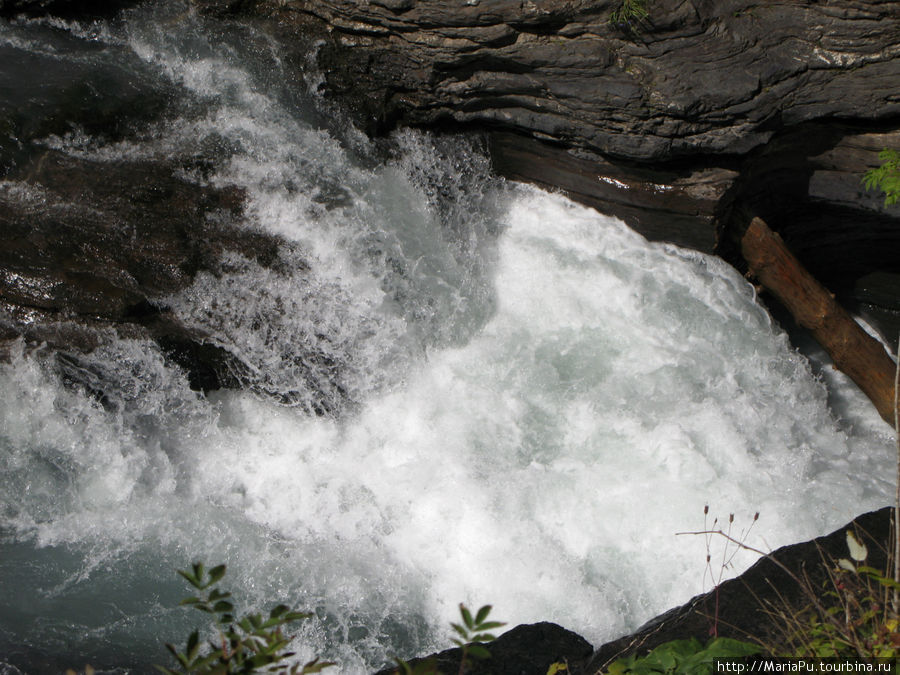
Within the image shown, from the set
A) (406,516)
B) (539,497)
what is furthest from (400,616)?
(539,497)

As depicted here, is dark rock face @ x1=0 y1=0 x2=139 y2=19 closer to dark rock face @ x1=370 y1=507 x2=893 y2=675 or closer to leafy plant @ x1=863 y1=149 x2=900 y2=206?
dark rock face @ x1=370 y1=507 x2=893 y2=675

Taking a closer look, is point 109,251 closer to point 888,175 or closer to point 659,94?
point 659,94

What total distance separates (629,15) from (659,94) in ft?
1.65

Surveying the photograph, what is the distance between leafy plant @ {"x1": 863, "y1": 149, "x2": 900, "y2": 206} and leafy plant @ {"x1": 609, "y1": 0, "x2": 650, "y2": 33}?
1.73m

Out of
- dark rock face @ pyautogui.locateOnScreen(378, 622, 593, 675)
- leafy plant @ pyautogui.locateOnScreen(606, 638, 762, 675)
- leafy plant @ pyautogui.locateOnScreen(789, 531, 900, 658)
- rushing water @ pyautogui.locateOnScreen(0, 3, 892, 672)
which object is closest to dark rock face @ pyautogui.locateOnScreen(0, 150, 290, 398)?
rushing water @ pyautogui.locateOnScreen(0, 3, 892, 672)

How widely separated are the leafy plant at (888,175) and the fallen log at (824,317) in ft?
2.31

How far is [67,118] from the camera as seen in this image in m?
4.76

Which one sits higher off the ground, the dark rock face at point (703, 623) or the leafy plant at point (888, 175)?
the leafy plant at point (888, 175)

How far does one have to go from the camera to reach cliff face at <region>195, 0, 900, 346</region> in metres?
4.68

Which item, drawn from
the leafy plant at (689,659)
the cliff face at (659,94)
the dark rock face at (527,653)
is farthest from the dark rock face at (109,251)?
the leafy plant at (689,659)

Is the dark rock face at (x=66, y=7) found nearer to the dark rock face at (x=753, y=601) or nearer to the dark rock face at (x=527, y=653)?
the dark rock face at (x=527, y=653)

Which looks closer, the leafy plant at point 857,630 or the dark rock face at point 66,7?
the leafy plant at point 857,630

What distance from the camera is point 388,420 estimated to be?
470 cm

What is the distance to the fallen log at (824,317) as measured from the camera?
17.8ft
